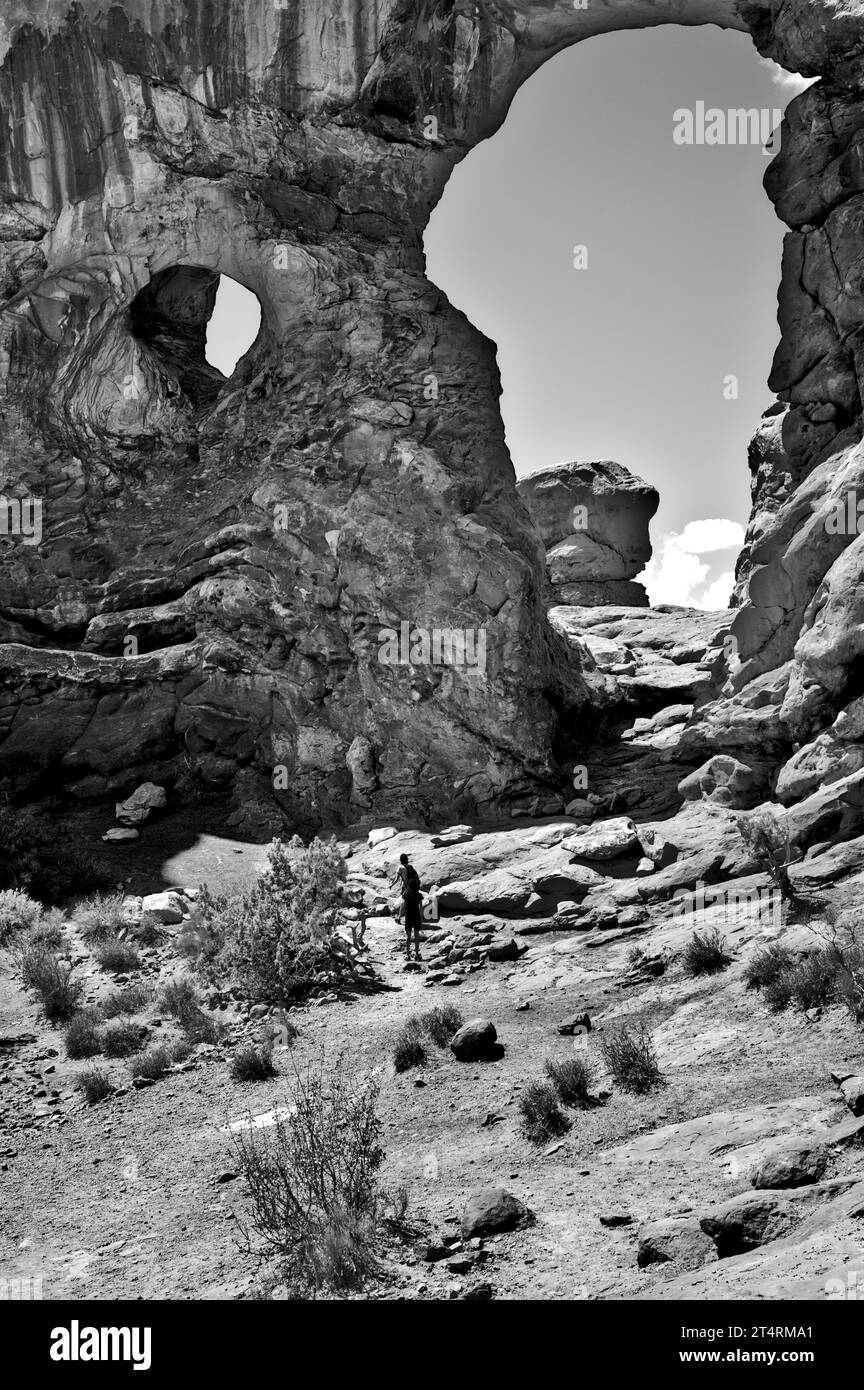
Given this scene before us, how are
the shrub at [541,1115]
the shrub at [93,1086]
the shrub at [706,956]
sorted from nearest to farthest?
the shrub at [541,1115], the shrub at [93,1086], the shrub at [706,956]

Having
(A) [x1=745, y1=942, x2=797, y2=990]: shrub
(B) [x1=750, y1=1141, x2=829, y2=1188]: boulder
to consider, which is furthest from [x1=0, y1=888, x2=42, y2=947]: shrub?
(B) [x1=750, y1=1141, x2=829, y2=1188]: boulder

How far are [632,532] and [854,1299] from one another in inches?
1654

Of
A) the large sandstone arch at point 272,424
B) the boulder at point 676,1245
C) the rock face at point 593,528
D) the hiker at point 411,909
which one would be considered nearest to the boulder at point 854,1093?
the boulder at point 676,1245

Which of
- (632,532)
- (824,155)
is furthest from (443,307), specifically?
(632,532)

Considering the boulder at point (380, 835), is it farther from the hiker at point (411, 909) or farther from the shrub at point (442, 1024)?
the shrub at point (442, 1024)

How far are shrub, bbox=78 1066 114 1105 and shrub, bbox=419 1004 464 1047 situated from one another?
379 cm

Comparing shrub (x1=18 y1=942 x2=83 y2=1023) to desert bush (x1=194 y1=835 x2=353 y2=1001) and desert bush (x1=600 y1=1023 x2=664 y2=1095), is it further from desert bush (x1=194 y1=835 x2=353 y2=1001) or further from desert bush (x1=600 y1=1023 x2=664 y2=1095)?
desert bush (x1=600 y1=1023 x2=664 y2=1095)

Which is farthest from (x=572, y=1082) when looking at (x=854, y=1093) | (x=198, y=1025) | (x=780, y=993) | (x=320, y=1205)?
(x=198, y=1025)

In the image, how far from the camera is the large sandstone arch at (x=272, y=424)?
2589 cm

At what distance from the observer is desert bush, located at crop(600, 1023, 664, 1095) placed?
9.83 m

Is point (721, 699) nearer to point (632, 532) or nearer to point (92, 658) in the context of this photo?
point (92, 658)

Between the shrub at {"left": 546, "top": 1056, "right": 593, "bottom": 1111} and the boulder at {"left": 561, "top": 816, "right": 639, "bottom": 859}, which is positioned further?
the boulder at {"left": 561, "top": 816, "right": 639, "bottom": 859}

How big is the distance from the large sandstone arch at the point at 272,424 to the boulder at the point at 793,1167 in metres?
17.1
